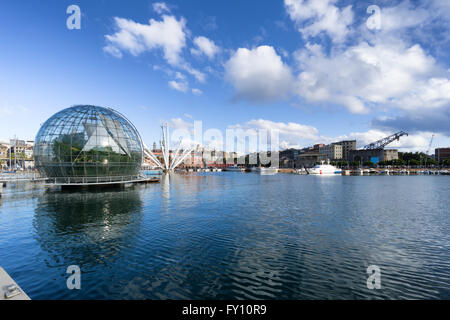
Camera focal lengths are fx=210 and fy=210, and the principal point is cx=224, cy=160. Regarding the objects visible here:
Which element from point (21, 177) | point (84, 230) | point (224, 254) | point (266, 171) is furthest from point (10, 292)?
point (266, 171)

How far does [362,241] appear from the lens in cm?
1566

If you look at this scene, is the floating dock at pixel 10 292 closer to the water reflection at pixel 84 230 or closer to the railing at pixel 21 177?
the water reflection at pixel 84 230

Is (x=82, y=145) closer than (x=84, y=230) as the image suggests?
No

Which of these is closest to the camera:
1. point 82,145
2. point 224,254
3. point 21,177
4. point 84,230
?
point 224,254

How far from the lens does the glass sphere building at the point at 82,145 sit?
39906 mm

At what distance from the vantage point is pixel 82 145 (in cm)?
3972

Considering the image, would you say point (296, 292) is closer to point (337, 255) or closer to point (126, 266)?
point (337, 255)

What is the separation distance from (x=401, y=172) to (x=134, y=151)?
19428 centimetres

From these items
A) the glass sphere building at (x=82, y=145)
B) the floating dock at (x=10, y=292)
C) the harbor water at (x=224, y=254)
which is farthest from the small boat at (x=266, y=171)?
the floating dock at (x=10, y=292)

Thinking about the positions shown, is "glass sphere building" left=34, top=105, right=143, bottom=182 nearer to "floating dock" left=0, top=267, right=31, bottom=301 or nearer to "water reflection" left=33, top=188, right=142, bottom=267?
"water reflection" left=33, top=188, right=142, bottom=267

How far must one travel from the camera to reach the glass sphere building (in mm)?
39906

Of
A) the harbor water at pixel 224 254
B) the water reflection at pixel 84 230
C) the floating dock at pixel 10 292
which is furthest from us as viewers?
the water reflection at pixel 84 230

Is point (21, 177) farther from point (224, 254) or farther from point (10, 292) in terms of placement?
point (224, 254)
